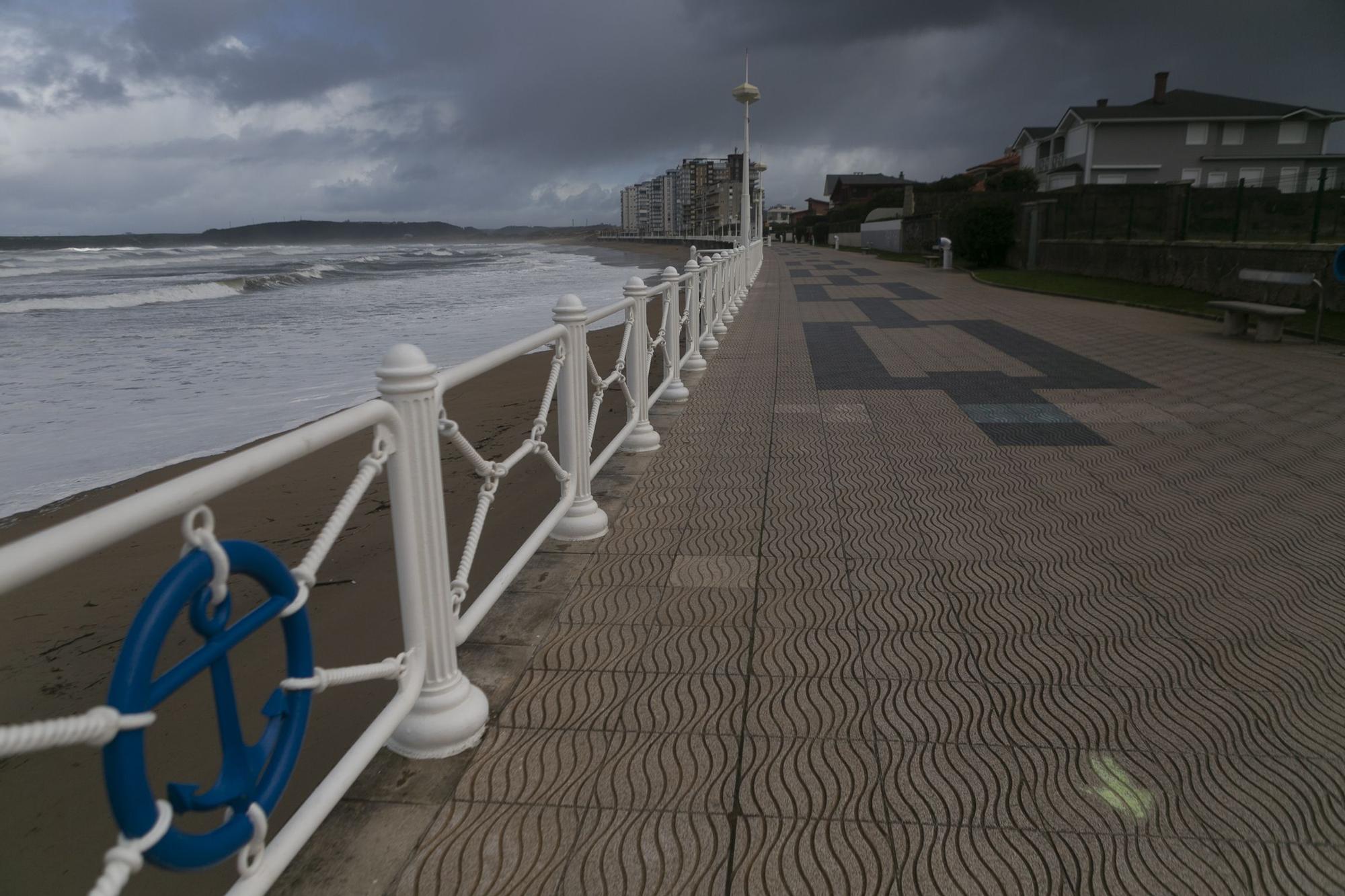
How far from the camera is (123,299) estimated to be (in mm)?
27578

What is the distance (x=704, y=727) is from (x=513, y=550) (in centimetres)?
293

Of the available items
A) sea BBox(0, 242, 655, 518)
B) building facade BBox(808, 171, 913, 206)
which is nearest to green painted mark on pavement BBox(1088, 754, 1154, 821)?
sea BBox(0, 242, 655, 518)

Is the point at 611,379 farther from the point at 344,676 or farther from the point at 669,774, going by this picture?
the point at 344,676

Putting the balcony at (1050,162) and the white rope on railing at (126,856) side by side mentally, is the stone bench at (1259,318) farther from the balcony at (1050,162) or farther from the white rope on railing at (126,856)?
the balcony at (1050,162)

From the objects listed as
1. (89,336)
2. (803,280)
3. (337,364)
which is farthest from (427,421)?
(803,280)

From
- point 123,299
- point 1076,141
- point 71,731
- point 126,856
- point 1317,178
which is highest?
point 1076,141

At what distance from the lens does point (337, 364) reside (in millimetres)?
13789

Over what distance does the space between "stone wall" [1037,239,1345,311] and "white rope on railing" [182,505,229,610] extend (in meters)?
13.2

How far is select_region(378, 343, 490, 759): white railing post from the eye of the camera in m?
2.33

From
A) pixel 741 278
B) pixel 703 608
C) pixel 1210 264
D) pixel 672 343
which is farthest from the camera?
pixel 741 278

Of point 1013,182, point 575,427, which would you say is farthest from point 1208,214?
point 1013,182

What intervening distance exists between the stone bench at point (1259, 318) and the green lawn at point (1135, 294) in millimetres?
611

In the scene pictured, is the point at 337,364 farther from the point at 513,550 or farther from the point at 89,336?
the point at 513,550

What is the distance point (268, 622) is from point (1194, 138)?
5543 centimetres
